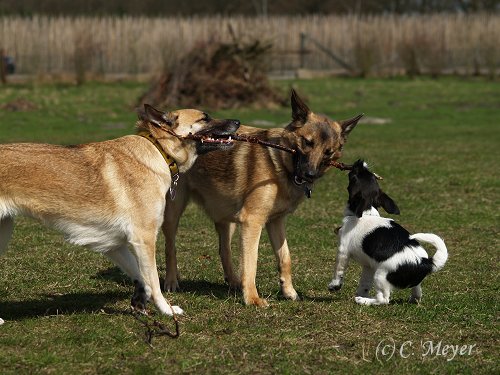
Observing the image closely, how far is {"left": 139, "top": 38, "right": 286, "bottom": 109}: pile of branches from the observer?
26.6 m

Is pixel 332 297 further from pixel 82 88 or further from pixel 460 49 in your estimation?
pixel 460 49

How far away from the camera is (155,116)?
686 centimetres

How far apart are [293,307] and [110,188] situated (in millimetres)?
1813

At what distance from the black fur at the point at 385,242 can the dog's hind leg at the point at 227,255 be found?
1.62 m

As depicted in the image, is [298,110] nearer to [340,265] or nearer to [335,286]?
[340,265]

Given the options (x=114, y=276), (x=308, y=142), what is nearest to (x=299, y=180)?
(x=308, y=142)

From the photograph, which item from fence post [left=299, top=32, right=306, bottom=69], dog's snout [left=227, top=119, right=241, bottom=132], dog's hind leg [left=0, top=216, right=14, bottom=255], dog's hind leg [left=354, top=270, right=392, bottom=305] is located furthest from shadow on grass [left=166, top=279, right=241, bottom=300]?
fence post [left=299, top=32, right=306, bottom=69]

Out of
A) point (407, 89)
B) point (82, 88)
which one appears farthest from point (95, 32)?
point (407, 89)

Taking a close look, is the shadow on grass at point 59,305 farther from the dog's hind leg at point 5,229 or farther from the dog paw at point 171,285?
the dog's hind leg at point 5,229

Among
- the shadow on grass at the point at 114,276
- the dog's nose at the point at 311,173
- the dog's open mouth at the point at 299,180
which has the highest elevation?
the dog's nose at the point at 311,173

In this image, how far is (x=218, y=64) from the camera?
27375mm

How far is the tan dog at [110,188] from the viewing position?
Answer: 6348mm

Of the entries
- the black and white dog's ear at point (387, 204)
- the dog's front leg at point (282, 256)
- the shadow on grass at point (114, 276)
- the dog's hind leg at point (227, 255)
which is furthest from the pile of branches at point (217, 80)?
the black and white dog's ear at point (387, 204)

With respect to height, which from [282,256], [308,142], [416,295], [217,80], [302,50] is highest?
[308,142]
